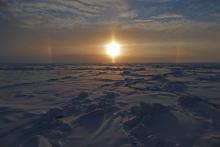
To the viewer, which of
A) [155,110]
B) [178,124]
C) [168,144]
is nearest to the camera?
[168,144]

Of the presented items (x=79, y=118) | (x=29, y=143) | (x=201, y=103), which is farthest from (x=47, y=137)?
(x=201, y=103)

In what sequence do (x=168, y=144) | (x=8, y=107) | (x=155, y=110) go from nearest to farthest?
(x=168, y=144), (x=155, y=110), (x=8, y=107)

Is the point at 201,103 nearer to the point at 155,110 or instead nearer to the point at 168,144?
the point at 155,110

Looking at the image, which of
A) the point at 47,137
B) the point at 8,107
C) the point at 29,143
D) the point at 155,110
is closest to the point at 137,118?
the point at 155,110

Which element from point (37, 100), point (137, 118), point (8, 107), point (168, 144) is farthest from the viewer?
point (37, 100)

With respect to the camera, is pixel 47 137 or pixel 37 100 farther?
pixel 37 100

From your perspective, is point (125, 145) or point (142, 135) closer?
point (125, 145)

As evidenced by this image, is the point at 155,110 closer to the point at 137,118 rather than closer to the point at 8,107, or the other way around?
the point at 137,118

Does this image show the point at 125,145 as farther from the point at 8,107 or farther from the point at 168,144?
the point at 8,107

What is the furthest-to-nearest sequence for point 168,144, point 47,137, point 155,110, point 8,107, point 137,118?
point 8,107
point 155,110
point 137,118
point 47,137
point 168,144
